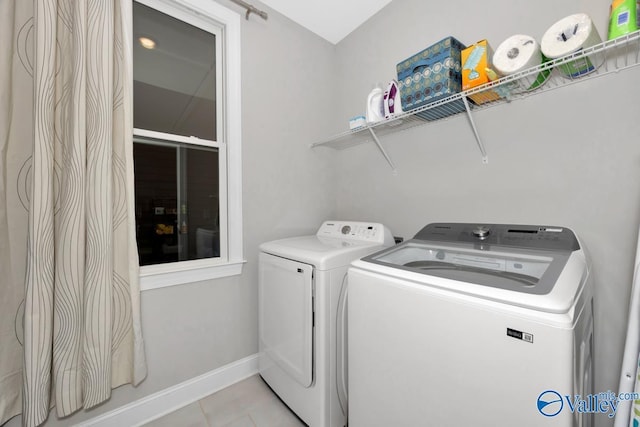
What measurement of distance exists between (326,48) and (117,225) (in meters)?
2.23

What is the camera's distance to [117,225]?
1.41 meters

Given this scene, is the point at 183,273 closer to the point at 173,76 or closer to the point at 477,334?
the point at 173,76

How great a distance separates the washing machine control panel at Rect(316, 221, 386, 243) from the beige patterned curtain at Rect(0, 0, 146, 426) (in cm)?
127

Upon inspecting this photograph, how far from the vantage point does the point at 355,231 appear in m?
1.83

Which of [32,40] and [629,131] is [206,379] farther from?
[629,131]

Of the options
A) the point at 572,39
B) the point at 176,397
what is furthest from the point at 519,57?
the point at 176,397

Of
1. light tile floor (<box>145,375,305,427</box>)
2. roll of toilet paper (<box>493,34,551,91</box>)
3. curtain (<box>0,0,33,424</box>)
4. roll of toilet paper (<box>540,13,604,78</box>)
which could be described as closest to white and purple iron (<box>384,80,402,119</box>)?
roll of toilet paper (<box>493,34,551,91</box>)

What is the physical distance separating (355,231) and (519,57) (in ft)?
4.03

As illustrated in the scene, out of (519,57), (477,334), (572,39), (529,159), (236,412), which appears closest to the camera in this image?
(477,334)

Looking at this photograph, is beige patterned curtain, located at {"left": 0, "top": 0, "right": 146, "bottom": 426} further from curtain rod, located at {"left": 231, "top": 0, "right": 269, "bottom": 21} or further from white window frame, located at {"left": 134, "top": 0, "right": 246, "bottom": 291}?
curtain rod, located at {"left": 231, "top": 0, "right": 269, "bottom": 21}

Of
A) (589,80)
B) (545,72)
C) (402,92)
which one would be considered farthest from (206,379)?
(589,80)

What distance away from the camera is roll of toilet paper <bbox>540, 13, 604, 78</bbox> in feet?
3.13

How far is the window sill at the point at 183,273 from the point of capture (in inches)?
60.2

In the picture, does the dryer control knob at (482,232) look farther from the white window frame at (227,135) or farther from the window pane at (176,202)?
the window pane at (176,202)
